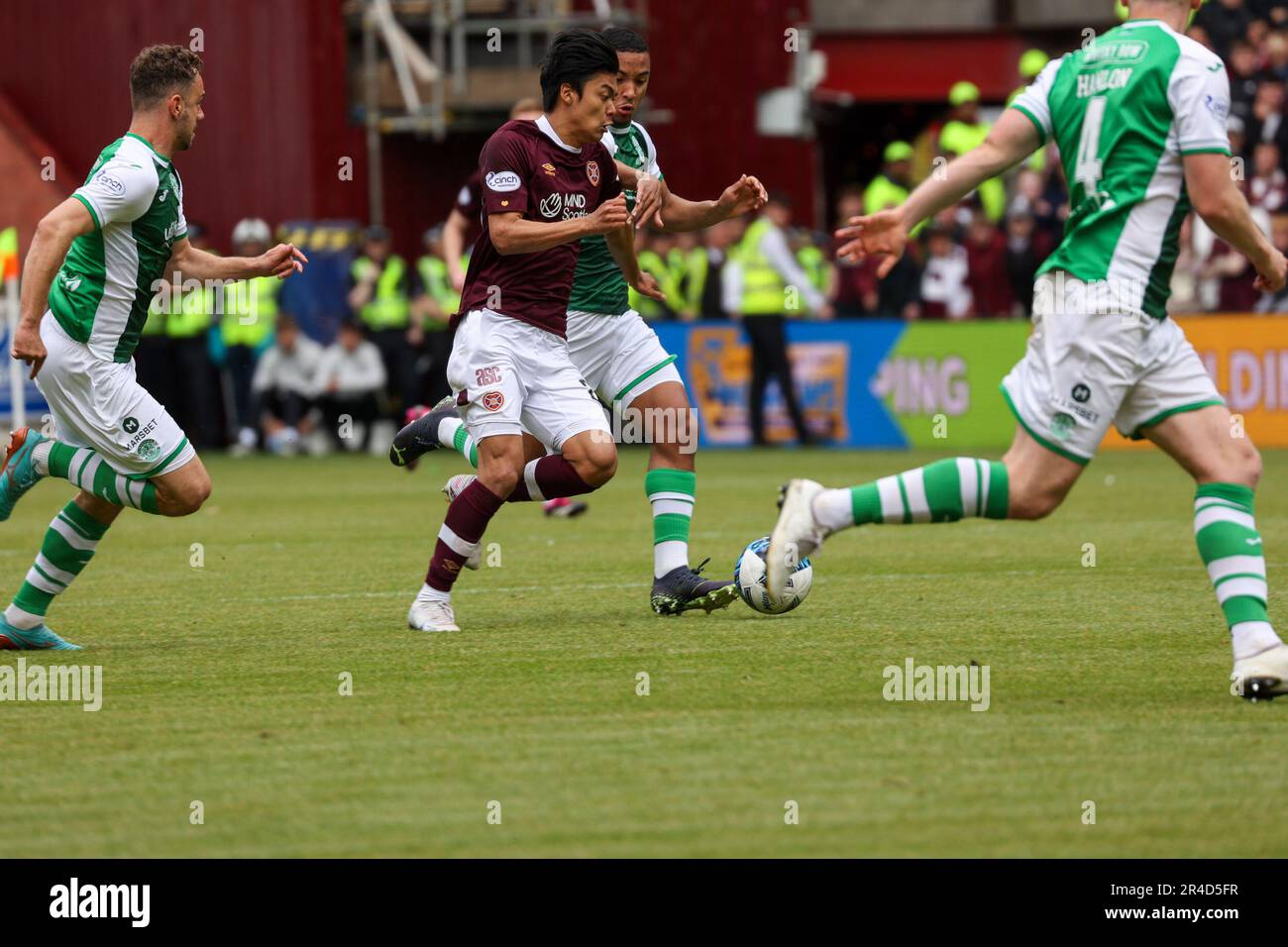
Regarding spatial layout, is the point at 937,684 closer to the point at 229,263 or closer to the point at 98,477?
the point at 98,477

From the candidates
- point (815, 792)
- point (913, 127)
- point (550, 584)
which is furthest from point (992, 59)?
point (815, 792)

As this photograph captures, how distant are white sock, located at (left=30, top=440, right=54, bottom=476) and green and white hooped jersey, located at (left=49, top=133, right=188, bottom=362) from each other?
0.41 m

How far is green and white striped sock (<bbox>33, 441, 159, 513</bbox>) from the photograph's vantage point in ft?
23.9

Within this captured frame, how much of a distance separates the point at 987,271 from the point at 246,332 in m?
7.69

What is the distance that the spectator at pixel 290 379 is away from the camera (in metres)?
21.6

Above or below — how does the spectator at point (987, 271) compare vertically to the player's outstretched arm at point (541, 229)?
above

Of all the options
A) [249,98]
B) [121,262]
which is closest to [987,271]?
[249,98]

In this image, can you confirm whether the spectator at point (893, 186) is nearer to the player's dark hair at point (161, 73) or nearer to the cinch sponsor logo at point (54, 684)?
the player's dark hair at point (161, 73)

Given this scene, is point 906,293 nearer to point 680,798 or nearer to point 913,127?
point 913,127

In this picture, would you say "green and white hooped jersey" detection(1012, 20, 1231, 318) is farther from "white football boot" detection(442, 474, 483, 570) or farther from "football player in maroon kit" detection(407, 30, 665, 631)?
"white football boot" detection(442, 474, 483, 570)

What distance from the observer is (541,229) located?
23.9 feet

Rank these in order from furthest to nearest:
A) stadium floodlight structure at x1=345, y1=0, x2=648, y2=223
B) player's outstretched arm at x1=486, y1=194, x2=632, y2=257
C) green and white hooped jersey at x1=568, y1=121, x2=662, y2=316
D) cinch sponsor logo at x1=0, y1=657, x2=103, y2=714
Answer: stadium floodlight structure at x1=345, y1=0, x2=648, y2=223
green and white hooped jersey at x1=568, y1=121, x2=662, y2=316
player's outstretched arm at x1=486, y1=194, x2=632, y2=257
cinch sponsor logo at x1=0, y1=657, x2=103, y2=714

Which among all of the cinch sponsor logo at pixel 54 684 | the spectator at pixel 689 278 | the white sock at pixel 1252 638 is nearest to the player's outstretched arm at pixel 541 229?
the cinch sponsor logo at pixel 54 684

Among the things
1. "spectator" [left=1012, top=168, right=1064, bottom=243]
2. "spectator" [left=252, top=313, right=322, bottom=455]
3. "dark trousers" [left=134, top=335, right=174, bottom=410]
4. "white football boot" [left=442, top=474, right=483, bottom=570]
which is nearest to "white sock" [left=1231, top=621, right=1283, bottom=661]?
"white football boot" [left=442, top=474, right=483, bottom=570]
